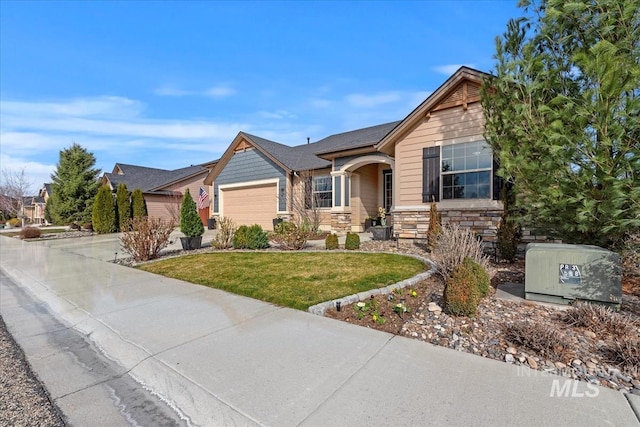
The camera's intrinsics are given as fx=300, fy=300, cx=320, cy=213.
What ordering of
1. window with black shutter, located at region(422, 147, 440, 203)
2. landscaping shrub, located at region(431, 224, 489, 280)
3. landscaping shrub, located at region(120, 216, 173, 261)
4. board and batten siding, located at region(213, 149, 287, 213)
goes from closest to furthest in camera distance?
landscaping shrub, located at region(431, 224, 489, 280) < landscaping shrub, located at region(120, 216, 173, 261) < window with black shutter, located at region(422, 147, 440, 203) < board and batten siding, located at region(213, 149, 287, 213)

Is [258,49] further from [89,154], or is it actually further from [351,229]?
[89,154]

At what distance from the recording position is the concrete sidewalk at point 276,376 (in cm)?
206

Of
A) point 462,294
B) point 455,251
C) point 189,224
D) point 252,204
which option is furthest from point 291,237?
point 252,204

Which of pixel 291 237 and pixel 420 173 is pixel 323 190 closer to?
pixel 291 237

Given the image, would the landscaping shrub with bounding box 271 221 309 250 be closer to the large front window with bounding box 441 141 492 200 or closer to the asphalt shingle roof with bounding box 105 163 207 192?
the large front window with bounding box 441 141 492 200

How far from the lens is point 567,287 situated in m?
3.97

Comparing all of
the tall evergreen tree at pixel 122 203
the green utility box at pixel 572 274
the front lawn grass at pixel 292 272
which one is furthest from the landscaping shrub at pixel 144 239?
the tall evergreen tree at pixel 122 203

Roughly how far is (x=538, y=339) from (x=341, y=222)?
1073cm

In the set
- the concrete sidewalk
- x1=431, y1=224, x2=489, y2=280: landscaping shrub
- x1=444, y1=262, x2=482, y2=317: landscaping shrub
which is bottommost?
the concrete sidewalk

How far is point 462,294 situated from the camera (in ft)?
12.0

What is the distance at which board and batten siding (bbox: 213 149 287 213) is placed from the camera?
1580 cm

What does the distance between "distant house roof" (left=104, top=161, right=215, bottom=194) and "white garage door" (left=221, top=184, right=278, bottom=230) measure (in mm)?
6922

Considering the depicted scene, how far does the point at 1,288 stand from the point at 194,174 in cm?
2127

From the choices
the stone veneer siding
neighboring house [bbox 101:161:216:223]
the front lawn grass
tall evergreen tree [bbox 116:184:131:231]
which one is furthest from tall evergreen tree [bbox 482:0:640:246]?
tall evergreen tree [bbox 116:184:131:231]
